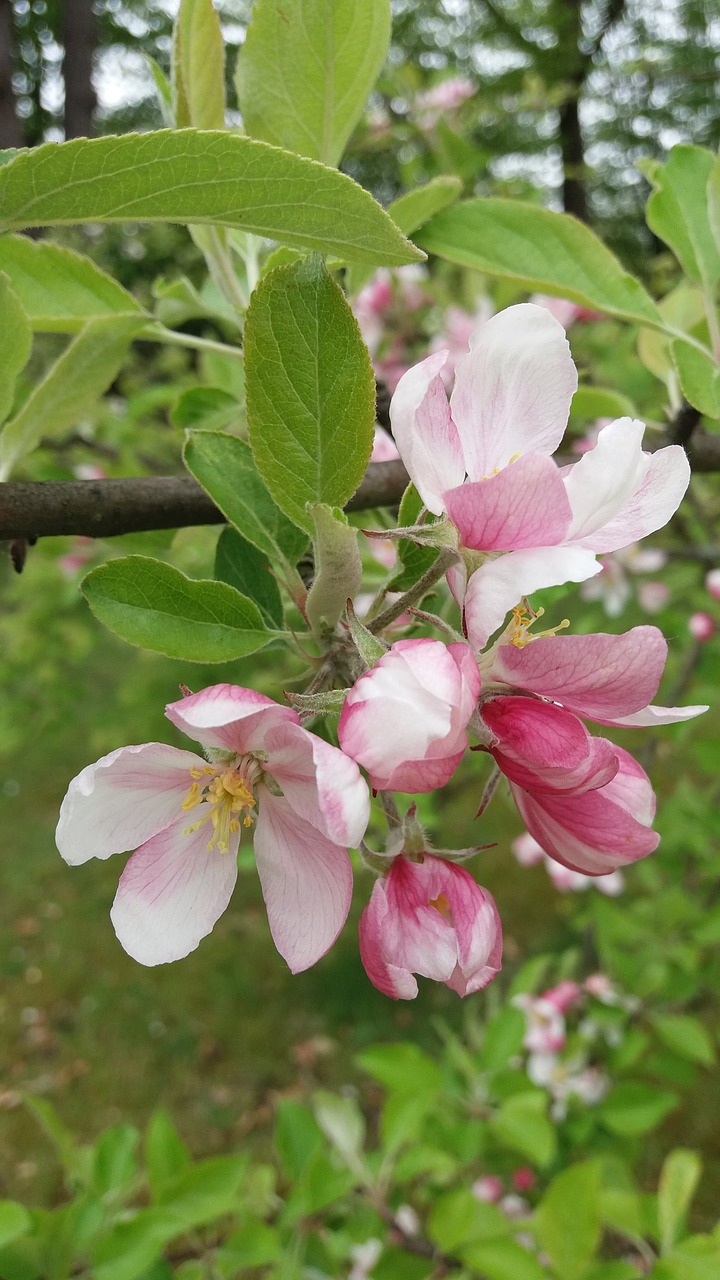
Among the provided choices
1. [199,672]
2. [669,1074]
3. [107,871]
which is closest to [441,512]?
[669,1074]

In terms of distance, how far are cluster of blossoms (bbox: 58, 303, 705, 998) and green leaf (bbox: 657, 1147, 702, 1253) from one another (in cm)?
97

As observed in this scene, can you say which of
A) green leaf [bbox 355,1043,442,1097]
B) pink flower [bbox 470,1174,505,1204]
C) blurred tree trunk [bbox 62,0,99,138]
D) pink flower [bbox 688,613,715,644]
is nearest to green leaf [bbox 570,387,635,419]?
green leaf [bbox 355,1043,442,1097]

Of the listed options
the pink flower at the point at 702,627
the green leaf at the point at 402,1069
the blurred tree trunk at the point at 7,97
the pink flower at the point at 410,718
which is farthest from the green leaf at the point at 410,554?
the blurred tree trunk at the point at 7,97

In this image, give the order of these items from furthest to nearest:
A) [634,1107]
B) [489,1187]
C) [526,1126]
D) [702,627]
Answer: [489,1187], [702,627], [634,1107], [526,1126]

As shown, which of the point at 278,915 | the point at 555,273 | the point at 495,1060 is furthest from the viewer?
the point at 495,1060

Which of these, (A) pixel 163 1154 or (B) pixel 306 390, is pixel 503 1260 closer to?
(A) pixel 163 1154

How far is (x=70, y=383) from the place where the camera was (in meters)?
0.76

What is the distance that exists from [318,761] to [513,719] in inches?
5.0

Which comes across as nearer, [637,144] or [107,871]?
[107,871]

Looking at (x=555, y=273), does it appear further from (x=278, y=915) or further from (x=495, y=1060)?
(x=495, y=1060)

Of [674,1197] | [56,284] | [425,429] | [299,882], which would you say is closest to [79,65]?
[56,284]

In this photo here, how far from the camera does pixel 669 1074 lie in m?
2.04

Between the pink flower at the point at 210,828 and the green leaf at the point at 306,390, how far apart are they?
5.5 inches

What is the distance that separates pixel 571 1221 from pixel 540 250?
1.13m
